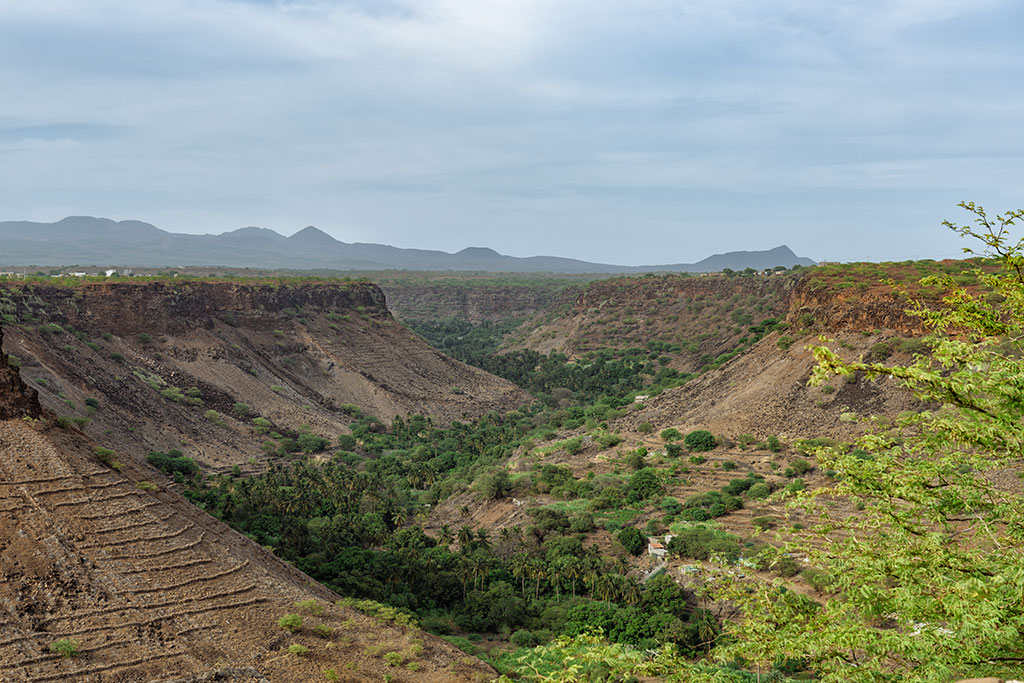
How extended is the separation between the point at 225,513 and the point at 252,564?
13543mm

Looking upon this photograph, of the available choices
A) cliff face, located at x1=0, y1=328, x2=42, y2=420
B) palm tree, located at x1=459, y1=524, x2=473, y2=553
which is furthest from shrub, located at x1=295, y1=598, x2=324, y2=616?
palm tree, located at x1=459, y1=524, x2=473, y2=553

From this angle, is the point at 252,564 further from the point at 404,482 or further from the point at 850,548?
the point at 404,482

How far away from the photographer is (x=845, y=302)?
Answer: 4928 centimetres

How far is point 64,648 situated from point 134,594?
232 centimetres

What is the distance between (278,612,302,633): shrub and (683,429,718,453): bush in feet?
97.8

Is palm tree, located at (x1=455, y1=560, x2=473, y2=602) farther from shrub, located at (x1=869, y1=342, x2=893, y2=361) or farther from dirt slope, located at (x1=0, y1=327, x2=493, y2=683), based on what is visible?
shrub, located at (x1=869, y1=342, x2=893, y2=361)

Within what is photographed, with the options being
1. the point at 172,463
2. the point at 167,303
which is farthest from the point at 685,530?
the point at 167,303

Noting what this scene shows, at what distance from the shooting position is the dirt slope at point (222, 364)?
169 feet

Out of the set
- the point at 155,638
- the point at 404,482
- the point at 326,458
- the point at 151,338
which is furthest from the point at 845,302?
the point at 151,338

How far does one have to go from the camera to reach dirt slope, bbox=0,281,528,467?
5150 cm

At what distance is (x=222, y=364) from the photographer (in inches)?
2630

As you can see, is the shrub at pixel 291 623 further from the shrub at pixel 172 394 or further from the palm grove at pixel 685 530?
the shrub at pixel 172 394

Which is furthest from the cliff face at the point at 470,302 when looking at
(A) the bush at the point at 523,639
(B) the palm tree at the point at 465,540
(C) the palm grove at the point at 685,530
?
(A) the bush at the point at 523,639

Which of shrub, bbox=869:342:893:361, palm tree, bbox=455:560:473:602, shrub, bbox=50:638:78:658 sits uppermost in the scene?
shrub, bbox=869:342:893:361
